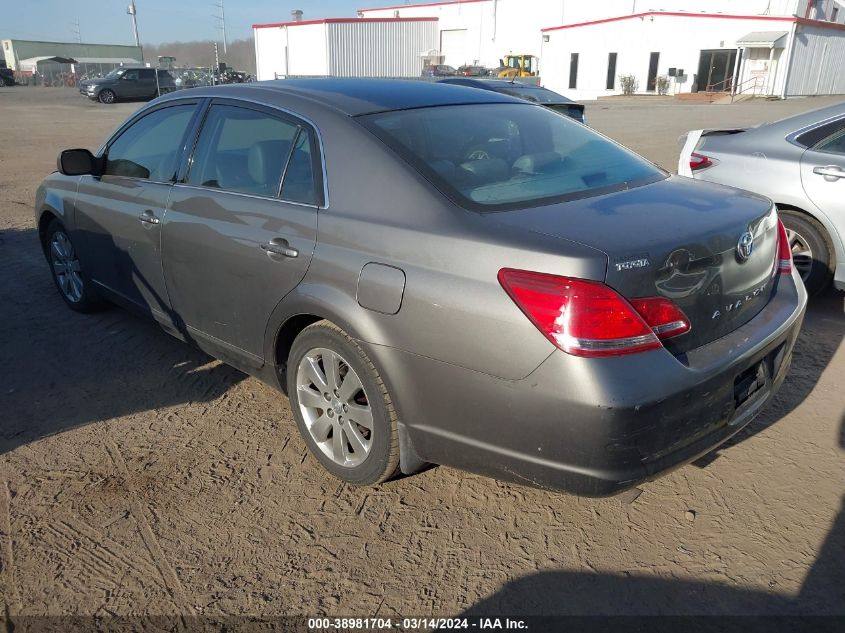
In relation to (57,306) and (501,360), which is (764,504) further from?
(57,306)

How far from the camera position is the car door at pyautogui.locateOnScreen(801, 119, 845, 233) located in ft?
15.9

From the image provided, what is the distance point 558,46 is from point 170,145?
4619cm

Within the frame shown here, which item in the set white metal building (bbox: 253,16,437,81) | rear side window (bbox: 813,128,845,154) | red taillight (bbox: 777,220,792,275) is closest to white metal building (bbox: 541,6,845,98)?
white metal building (bbox: 253,16,437,81)

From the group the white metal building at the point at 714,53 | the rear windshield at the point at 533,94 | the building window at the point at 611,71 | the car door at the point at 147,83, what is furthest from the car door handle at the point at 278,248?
the building window at the point at 611,71

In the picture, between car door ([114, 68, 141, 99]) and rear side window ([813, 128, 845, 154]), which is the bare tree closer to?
car door ([114, 68, 141, 99])

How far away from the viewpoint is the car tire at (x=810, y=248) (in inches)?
196

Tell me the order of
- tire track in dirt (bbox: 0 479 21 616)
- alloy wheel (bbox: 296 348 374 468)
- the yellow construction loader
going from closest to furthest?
1. tire track in dirt (bbox: 0 479 21 616)
2. alloy wheel (bbox: 296 348 374 468)
3. the yellow construction loader

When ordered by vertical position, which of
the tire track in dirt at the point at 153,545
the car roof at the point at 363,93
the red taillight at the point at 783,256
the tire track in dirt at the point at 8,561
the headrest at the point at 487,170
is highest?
the car roof at the point at 363,93

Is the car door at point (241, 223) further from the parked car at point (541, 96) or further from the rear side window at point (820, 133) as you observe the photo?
the parked car at point (541, 96)

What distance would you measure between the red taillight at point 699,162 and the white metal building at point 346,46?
41.9m

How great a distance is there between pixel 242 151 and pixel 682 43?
4215cm

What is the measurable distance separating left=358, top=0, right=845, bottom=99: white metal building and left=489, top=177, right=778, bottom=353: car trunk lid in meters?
40.2

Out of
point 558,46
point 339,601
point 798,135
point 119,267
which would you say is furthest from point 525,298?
point 558,46

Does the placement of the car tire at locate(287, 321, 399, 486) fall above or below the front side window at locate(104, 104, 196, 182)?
below
